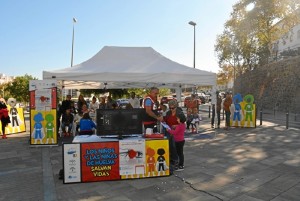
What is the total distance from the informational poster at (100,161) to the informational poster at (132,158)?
10 cm

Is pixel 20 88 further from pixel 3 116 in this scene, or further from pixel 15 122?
pixel 3 116

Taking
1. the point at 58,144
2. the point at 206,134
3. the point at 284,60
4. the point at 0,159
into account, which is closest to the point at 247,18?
the point at 284,60

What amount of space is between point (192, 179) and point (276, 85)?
932 inches

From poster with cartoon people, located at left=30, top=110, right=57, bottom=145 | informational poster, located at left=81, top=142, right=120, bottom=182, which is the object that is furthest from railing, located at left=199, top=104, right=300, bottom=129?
poster with cartoon people, located at left=30, top=110, right=57, bottom=145

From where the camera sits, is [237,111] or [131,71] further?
[237,111]

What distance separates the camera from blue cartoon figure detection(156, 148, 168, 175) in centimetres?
575

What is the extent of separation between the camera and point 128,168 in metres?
5.61

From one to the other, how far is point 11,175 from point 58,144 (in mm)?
3157

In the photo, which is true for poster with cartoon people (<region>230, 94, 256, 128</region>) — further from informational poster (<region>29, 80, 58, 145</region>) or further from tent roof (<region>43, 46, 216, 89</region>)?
informational poster (<region>29, 80, 58, 145</region>)

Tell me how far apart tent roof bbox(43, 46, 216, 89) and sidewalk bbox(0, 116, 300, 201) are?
2216 millimetres

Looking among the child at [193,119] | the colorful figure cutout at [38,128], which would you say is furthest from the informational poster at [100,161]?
the child at [193,119]

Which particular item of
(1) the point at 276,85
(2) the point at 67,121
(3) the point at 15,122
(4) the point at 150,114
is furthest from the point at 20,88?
(4) the point at 150,114

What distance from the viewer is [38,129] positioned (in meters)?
A: 8.74

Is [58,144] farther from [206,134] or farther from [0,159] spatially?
[206,134]
